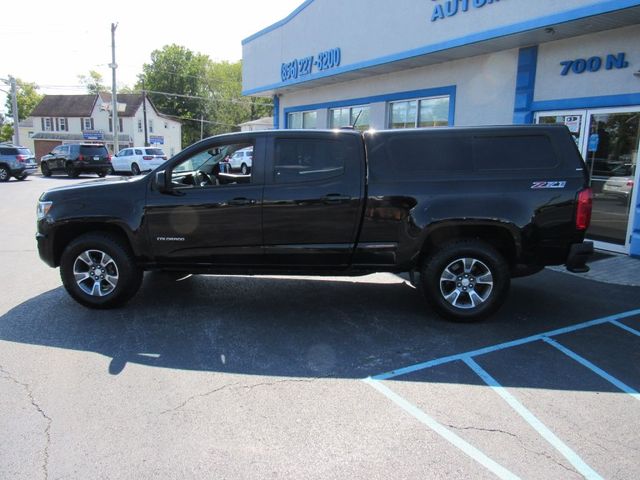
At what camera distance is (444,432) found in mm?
3221

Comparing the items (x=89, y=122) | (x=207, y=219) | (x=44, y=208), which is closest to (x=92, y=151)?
(x=44, y=208)

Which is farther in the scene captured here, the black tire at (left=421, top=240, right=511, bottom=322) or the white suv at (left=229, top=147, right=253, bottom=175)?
the white suv at (left=229, top=147, right=253, bottom=175)

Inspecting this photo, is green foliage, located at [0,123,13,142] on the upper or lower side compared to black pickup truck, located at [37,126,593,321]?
upper

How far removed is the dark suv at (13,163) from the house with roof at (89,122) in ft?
110

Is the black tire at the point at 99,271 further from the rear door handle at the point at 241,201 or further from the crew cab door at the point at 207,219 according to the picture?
the rear door handle at the point at 241,201

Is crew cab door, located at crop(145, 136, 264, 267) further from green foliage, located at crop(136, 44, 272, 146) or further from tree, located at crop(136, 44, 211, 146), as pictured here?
tree, located at crop(136, 44, 211, 146)

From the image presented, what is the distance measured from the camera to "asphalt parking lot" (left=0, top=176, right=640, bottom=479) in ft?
9.58

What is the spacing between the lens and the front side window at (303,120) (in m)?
16.8

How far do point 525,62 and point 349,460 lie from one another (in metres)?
8.73

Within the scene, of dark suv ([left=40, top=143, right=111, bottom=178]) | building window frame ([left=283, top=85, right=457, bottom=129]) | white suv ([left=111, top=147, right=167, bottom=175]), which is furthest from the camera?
white suv ([left=111, top=147, right=167, bottom=175])

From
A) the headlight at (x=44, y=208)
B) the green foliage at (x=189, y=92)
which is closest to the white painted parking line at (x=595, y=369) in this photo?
the headlight at (x=44, y=208)

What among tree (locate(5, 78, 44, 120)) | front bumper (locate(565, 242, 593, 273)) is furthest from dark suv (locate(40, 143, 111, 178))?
tree (locate(5, 78, 44, 120))

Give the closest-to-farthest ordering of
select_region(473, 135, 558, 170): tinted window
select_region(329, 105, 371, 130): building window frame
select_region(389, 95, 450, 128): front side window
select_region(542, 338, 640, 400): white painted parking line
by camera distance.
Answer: select_region(542, 338, 640, 400): white painted parking line < select_region(473, 135, 558, 170): tinted window < select_region(389, 95, 450, 128): front side window < select_region(329, 105, 371, 130): building window frame

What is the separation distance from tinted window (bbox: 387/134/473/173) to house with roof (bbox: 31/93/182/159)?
183ft
